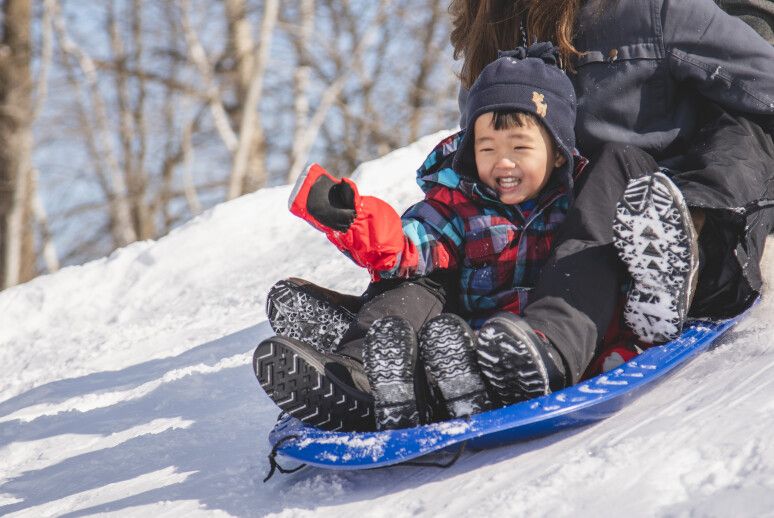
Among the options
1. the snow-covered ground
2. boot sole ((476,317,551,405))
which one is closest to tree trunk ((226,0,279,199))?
the snow-covered ground

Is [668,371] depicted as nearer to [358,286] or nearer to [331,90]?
[358,286]

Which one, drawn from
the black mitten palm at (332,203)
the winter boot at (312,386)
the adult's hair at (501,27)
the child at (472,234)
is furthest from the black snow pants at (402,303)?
the adult's hair at (501,27)

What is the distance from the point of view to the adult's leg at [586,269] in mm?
1790

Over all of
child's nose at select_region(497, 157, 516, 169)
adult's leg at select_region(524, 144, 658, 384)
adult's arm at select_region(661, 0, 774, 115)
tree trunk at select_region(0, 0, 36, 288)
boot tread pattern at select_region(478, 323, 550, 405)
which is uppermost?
adult's arm at select_region(661, 0, 774, 115)

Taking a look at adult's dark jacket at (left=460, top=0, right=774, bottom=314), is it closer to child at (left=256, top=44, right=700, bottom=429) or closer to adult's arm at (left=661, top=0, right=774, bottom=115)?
adult's arm at (left=661, top=0, right=774, bottom=115)

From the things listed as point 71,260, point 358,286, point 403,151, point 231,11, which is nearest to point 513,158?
point 358,286

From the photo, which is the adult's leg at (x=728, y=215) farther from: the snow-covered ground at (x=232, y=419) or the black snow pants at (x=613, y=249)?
the snow-covered ground at (x=232, y=419)

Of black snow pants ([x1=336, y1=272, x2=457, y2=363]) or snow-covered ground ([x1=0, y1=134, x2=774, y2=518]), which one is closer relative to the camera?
snow-covered ground ([x1=0, y1=134, x2=774, y2=518])

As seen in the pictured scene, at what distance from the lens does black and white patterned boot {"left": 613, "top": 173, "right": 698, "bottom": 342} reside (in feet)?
5.88

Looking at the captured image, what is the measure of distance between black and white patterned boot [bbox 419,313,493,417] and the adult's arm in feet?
3.02

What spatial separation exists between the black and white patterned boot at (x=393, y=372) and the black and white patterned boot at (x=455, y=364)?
0.04m

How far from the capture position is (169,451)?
233 centimetres

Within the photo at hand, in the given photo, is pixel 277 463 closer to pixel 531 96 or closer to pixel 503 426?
pixel 503 426

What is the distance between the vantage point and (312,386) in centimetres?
181
